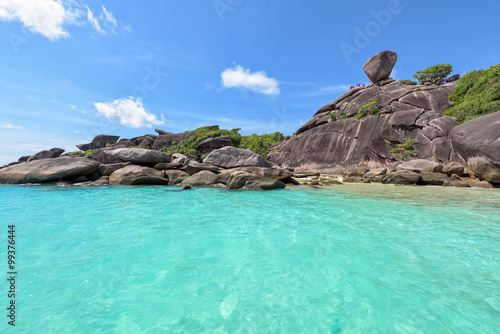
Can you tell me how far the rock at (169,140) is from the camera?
30.4 m

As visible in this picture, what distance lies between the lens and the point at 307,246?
11.4 ft

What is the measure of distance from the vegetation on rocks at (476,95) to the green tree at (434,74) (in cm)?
1086

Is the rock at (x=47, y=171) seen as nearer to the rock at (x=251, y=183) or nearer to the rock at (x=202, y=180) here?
the rock at (x=202, y=180)

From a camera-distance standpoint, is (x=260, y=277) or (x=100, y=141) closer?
(x=260, y=277)

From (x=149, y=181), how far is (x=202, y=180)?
365cm

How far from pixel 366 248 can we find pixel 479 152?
13.4 meters

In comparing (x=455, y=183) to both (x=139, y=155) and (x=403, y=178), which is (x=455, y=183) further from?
(x=139, y=155)

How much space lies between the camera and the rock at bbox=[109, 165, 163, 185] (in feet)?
46.5

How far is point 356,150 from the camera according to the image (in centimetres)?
2230

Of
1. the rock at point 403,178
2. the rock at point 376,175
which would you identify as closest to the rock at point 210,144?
the rock at point 376,175

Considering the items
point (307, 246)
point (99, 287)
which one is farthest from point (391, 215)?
point (99, 287)

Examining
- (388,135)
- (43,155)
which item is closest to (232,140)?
(388,135)

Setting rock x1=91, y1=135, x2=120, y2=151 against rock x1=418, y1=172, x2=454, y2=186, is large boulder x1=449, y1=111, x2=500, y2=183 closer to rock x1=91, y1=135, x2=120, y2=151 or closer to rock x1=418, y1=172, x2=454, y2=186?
rock x1=418, y1=172, x2=454, y2=186

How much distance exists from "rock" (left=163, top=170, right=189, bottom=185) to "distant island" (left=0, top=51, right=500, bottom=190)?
0.28 feet
